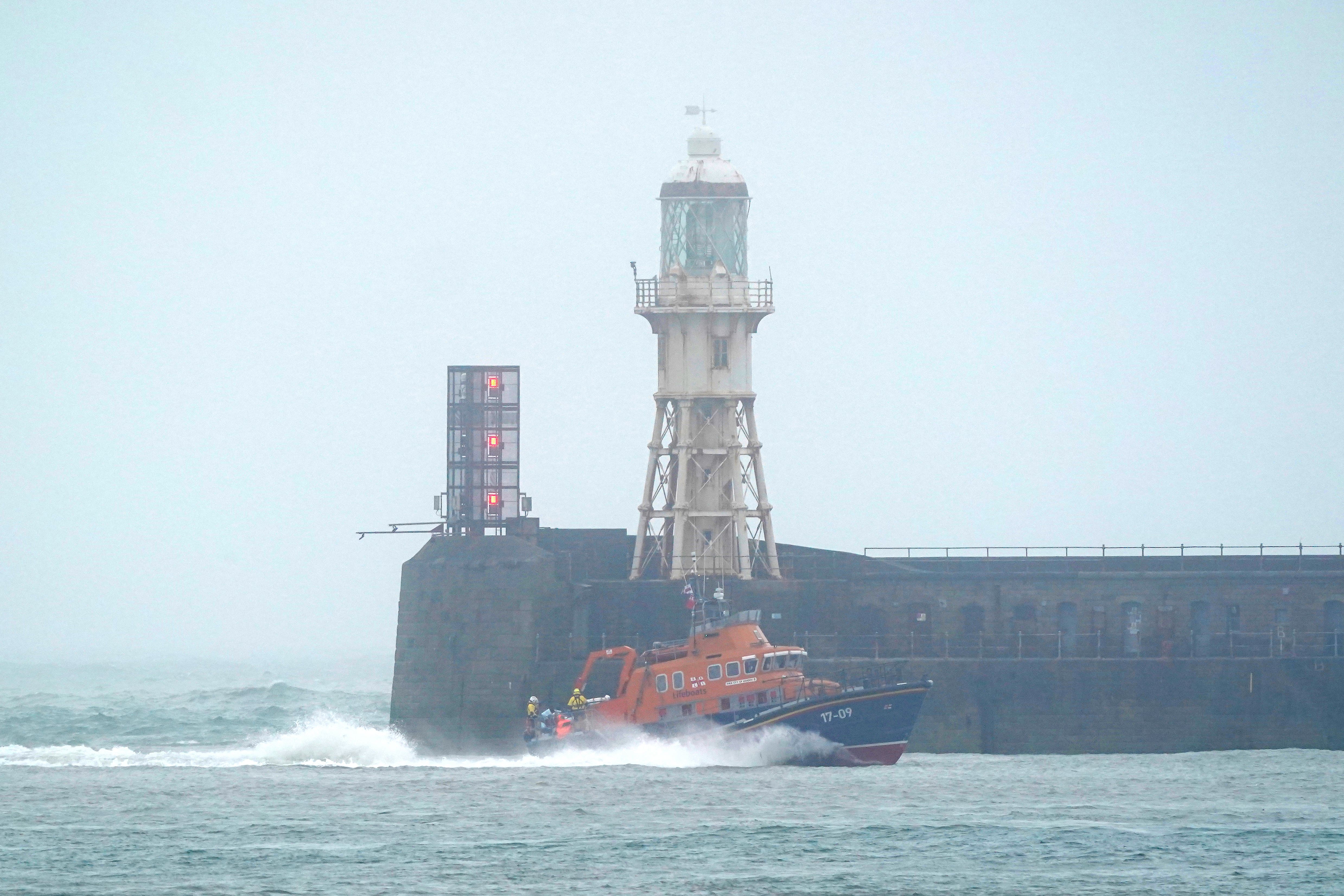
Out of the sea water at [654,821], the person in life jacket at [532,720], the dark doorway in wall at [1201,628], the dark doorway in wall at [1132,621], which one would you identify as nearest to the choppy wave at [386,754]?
the sea water at [654,821]

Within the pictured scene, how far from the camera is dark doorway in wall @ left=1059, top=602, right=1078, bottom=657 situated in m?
78.1

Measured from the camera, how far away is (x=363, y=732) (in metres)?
76.1

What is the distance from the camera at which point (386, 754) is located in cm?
7456

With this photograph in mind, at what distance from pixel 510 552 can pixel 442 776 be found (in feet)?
30.9

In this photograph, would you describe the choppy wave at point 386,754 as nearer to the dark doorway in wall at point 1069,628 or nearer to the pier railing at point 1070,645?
the pier railing at point 1070,645

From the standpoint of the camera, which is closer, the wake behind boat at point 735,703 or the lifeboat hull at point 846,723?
the lifeboat hull at point 846,723

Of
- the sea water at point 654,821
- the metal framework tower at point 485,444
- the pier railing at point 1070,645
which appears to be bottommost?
the sea water at point 654,821

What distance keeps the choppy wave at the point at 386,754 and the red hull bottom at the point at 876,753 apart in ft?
2.74

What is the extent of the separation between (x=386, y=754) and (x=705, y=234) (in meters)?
20.8

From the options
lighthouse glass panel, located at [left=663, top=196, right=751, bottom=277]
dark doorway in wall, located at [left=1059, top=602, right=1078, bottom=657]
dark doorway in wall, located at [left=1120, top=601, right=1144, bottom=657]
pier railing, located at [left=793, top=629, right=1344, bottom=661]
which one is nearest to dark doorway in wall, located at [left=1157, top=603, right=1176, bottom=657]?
pier railing, located at [left=793, top=629, right=1344, bottom=661]

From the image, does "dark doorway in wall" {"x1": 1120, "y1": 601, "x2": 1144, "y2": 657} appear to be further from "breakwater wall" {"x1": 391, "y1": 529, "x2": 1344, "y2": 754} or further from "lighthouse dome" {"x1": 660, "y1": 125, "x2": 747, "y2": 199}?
"lighthouse dome" {"x1": 660, "y1": 125, "x2": 747, "y2": 199}

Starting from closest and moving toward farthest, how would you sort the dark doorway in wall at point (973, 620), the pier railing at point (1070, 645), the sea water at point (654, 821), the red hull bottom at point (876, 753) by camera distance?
the sea water at point (654, 821) → the red hull bottom at point (876, 753) → the pier railing at point (1070, 645) → the dark doorway in wall at point (973, 620)

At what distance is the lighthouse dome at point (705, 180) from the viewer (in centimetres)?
8131

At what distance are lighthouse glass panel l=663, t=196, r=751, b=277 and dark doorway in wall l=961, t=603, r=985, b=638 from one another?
13.8 meters
